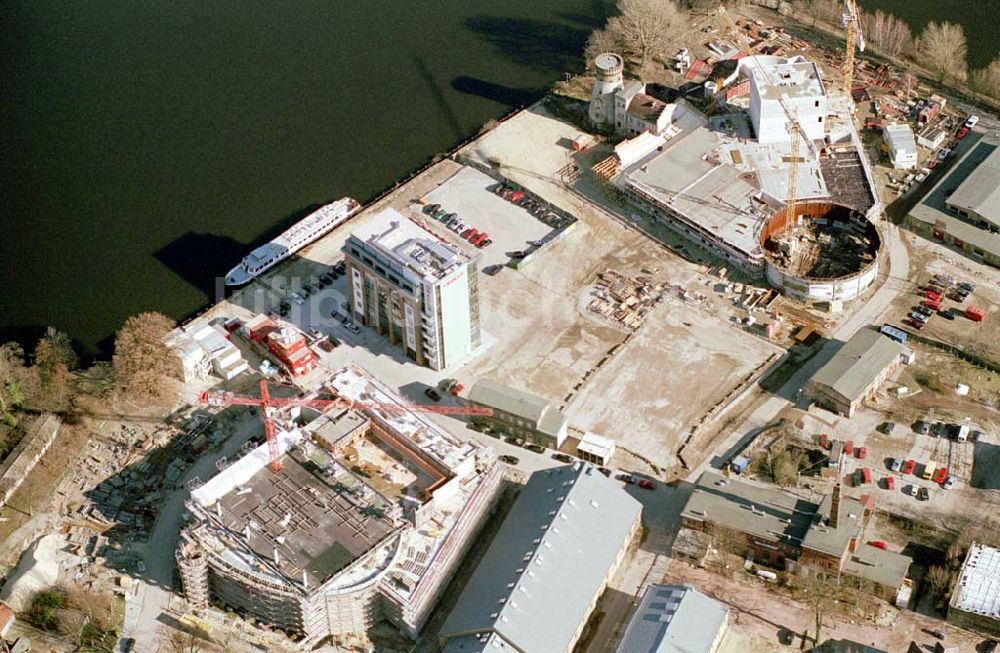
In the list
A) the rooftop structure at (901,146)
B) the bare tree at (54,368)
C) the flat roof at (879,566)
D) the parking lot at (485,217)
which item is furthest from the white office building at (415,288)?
the rooftop structure at (901,146)

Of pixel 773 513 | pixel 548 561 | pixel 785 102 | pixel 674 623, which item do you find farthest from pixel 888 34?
pixel 674 623

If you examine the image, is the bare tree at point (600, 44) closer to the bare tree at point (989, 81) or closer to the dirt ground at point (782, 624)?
the bare tree at point (989, 81)

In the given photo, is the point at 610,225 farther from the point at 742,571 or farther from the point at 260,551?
the point at 260,551

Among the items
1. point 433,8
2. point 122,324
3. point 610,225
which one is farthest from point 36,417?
point 433,8

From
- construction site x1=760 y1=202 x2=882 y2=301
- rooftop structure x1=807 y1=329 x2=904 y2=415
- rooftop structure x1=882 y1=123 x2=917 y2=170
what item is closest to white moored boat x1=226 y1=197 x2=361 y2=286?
construction site x1=760 y1=202 x2=882 y2=301

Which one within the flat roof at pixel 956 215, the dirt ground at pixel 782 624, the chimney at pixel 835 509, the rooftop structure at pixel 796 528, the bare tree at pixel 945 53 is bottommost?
the dirt ground at pixel 782 624

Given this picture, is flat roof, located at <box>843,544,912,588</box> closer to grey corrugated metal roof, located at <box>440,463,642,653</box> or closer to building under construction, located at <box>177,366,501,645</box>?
grey corrugated metal roof, located at <box>440,463,642,653</box>
